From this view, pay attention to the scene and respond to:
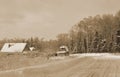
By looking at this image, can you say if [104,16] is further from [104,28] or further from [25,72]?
[25,72]

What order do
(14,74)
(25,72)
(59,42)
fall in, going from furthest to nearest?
1. (59,42)
2. (25,72)
3. (14,74)

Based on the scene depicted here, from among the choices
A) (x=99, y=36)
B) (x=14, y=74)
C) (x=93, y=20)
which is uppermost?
(x=93, y=20)

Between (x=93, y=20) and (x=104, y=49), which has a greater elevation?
(x=93, y=20)

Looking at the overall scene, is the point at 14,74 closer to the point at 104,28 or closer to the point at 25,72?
the point at 25,72

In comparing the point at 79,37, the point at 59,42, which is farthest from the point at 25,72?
the point at 59,42

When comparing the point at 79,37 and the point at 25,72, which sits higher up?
the point at 79,37

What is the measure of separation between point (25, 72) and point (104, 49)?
226 ft

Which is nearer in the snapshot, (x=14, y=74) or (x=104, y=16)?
(x=14, y=74)

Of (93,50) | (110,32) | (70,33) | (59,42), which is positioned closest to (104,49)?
(93,50)

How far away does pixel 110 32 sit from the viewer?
9044 centimetres

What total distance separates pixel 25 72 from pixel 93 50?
69.6 metres

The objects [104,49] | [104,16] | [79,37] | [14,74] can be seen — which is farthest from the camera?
[104,16]

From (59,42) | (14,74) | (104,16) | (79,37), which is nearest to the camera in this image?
(14,74)

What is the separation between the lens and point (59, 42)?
352 feet
